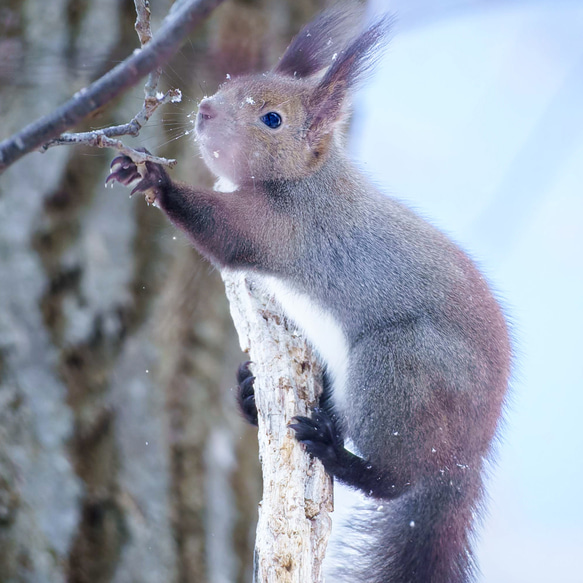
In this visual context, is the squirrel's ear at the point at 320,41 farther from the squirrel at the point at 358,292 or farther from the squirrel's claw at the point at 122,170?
the squirrel's claw at the point at 122,170

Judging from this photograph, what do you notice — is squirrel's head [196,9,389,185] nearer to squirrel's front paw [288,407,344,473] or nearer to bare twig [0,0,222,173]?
squirrel's front paw [288,407,344,473]

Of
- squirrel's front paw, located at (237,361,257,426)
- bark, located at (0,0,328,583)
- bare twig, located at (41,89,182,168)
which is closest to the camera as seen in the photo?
bare twig, located at (41,89,182,168)

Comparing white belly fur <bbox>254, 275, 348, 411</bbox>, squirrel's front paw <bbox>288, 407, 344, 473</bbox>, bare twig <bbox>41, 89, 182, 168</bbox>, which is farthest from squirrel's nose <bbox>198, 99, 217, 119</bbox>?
squirrel's front paw <bbox>288, 407, 344, 473</bbox>

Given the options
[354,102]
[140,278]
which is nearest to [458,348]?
[354,102]

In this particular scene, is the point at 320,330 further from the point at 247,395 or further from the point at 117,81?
the point at 117,81

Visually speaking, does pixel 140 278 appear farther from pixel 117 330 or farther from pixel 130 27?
pixel 130 27

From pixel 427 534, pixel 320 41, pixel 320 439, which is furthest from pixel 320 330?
pixel 320 41
